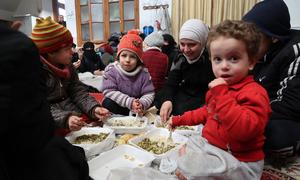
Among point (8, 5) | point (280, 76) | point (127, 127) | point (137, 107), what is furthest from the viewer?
point (137, 107)

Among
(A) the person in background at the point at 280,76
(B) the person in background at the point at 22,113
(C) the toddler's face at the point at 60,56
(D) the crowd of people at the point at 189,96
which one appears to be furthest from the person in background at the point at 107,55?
(B) the person in background at the point at 22,113

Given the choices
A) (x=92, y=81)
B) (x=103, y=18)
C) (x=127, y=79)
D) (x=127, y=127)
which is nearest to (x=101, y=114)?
(x=127, y=127)

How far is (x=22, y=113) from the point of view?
0.47m

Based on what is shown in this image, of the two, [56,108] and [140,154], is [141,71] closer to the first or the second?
[56,108]

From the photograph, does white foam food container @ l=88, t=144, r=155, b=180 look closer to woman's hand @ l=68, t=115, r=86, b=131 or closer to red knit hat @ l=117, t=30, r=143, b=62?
woman's hand @ l=68, t=115, r=86, b=131

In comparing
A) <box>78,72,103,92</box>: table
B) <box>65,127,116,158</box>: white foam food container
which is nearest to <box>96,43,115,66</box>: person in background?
→ <box>78,72,103,92</box>: table

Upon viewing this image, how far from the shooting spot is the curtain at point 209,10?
424 cm

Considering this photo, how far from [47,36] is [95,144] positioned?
676mm

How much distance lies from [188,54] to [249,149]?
0.96 meters

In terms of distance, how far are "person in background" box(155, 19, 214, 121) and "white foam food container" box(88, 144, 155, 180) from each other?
55cm

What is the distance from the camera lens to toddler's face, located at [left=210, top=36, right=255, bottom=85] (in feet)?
3.06

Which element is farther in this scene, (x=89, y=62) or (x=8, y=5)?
(x=89, y=62)

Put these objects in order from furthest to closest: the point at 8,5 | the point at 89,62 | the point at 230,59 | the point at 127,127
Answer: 1. the point at 89,62
2. the point at 127,127
3. the point at 230,59
4. the point at 8,5

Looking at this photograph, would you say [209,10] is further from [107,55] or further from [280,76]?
[280,76]
